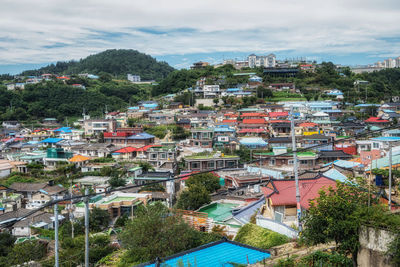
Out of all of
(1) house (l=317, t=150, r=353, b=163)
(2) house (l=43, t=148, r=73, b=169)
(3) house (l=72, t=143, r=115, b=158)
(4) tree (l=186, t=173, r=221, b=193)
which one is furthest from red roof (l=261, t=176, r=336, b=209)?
(2) house (l=43, t=148, r=73, b=169)

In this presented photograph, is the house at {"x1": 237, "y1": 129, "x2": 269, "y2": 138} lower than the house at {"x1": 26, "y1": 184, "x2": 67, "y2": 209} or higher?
higher

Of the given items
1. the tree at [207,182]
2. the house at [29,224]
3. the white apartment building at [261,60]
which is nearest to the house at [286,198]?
the tree at [207,182]

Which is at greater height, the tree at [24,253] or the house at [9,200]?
the tree at [24,253]

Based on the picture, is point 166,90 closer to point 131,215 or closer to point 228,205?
point 131,215

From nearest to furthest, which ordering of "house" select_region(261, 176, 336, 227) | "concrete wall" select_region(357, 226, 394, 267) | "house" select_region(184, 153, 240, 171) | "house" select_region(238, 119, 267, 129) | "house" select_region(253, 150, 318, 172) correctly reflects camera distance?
"concrete wall" select_region(357, 226, 394, 267) < "house" select_region(261, 176, 336, 227) < "house" select_region(184, 153, 240, 171) < "house" select_region(253, 150, 318, 172) < "house" select_region(238, 119, 267, 129)

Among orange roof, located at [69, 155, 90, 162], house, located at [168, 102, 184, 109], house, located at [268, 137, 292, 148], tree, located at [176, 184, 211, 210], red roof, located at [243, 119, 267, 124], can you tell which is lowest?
orange roof, located at [69, 155, 90, 162]

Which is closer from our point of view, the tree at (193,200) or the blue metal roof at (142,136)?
the tree at (193,200)

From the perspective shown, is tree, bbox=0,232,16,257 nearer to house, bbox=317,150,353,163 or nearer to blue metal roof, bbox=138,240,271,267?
blue metal roof, bbox=138,240,271,267

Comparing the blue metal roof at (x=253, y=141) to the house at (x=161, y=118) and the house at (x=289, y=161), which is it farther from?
the house at (x=161, y=118)
